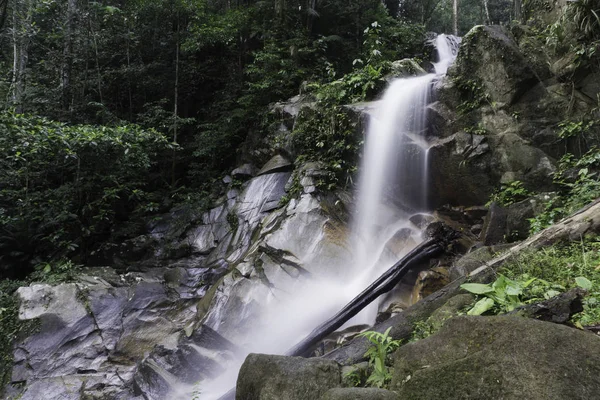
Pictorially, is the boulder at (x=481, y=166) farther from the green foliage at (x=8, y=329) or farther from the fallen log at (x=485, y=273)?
the green foliage at (x=8, y=329)

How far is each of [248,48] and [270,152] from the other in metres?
6.30

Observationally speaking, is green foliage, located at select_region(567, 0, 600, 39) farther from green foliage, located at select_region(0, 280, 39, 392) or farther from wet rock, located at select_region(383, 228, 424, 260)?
green foliage, located at select_region(0, 280, 39, 392)

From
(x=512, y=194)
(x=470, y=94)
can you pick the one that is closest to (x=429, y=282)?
(x=512, y=194)

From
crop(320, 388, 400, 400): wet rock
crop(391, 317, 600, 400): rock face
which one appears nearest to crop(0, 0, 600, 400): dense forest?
→ crop(391, 317, 600, 400): rock face

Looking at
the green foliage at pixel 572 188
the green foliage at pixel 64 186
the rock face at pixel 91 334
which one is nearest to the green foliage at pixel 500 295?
the green foliage at pixel 572 188

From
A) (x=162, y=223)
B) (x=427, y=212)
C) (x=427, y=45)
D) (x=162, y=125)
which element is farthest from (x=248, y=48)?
(x=427, y=212)

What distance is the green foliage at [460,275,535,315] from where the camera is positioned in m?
3.38

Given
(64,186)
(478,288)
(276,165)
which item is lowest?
(478,288)

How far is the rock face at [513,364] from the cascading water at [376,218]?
4.22m

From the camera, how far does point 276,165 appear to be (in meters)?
11.2

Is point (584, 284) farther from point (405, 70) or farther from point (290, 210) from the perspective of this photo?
point (405, 70)

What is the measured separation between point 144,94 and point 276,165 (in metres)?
7.59

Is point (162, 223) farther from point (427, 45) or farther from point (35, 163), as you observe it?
point (427, 45)

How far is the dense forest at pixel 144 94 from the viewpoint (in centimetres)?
1045
